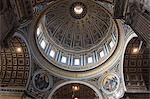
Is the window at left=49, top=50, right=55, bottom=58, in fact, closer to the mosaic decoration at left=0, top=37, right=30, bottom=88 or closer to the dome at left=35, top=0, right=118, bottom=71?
the dome at left=35, top=0, right=118, bottom=71

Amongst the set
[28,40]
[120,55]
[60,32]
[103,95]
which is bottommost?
[103,95]

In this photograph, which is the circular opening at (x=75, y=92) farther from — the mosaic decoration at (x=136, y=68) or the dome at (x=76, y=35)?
the mosaic decoration at (x=136, y=68)

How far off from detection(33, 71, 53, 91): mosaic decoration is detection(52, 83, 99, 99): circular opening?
0.87m

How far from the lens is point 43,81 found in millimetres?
20953

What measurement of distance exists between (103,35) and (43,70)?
20.3 ft

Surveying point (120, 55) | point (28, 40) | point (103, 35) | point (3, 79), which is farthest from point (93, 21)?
point (3, 79)

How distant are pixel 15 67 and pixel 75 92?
5.50m

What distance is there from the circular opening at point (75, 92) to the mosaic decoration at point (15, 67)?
2.97 m

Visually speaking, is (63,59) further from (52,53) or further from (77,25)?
(77,25)

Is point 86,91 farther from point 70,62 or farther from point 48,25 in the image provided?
point 48,25

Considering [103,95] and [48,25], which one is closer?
[103,95]

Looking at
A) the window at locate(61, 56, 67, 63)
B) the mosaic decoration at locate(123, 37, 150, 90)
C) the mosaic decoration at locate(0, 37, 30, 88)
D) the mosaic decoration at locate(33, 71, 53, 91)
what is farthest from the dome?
the mosaic decoration at locate(123, 37, 150, 90)

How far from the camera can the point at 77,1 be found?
74.4ft

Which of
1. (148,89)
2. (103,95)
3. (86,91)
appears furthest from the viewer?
(86,91)
